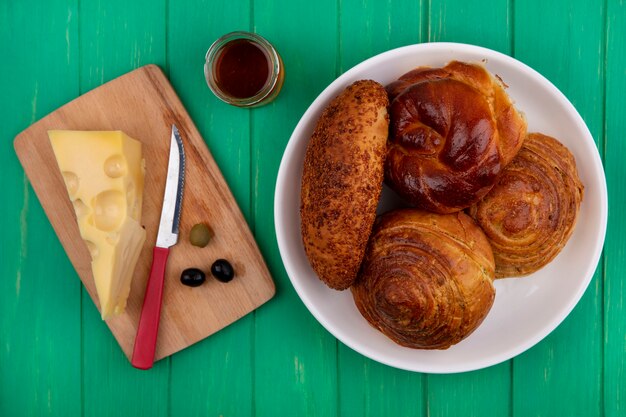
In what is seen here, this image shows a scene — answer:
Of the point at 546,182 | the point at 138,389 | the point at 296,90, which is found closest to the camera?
the point at 546,182

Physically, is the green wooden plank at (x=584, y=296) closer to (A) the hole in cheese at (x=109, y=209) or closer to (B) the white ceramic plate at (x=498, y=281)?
(B) the white ceramic plate at (x=498, y=281)

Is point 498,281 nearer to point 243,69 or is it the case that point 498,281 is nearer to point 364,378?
point 364,378

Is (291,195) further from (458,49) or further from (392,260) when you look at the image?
(458,49)

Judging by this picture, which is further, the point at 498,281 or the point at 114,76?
the point at 114,76

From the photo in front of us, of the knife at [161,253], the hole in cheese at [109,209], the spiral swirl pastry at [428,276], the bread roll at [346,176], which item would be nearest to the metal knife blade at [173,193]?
the knife at [161,253]

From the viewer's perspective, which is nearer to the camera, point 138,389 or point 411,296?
point 411,296

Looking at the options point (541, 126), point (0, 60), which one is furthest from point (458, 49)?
point (0, 60)

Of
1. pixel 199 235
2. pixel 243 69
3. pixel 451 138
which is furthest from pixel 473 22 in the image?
pixel 199 235
